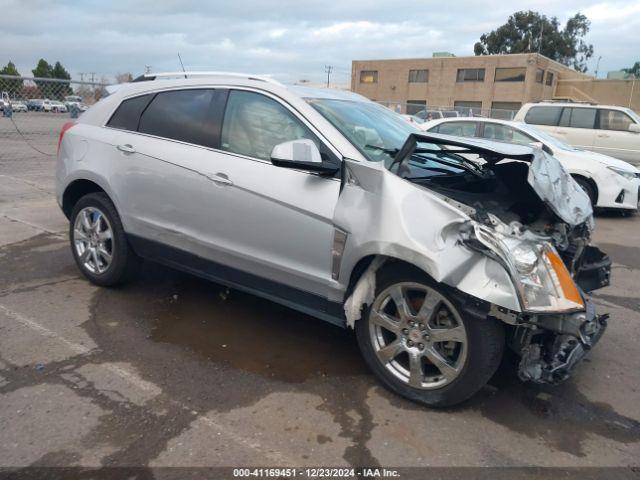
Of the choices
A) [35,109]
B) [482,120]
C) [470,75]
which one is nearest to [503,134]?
[482,120]

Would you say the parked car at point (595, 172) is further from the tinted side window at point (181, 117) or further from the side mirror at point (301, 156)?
the side mirror at point (301, 156)

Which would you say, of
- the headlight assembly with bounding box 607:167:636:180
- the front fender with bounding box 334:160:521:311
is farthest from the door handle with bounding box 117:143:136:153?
the headlight assembly with bounding box 607:167:636:180

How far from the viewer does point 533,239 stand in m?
2.91

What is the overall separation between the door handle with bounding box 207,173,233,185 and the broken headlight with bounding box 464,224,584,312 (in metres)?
1.73

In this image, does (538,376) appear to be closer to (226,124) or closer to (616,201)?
(226,124)

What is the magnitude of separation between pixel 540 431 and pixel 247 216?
220 centimetres

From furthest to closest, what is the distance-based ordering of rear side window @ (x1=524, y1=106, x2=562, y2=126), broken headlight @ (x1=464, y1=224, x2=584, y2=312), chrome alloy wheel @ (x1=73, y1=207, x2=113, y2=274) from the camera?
1. rear side window @ (x1=524, y1=106, x2=562, y2=126)
2. chrome alloy wheel @ (x1=73, y1=207, x2=113, y2=274)
3. broken headlight @ (x1=464, y1=224, x2=584, y2=312)

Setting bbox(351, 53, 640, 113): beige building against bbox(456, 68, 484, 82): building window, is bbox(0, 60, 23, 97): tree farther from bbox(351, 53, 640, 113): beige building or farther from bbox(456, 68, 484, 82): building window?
bbox(456, 68, 484, 82): building window

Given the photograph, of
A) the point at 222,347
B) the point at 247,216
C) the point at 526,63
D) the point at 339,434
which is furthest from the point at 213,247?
the point at 526,63

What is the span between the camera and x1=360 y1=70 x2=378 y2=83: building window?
55.1m

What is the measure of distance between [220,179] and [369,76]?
180ft

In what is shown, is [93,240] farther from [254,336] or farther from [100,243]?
[254,336]

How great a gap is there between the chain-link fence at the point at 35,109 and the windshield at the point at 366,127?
23.2 ft

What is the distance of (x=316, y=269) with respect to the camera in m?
3.35
